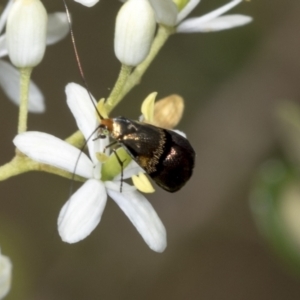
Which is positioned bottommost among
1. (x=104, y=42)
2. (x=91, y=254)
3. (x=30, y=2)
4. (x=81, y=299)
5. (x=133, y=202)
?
(x=81, y=299)

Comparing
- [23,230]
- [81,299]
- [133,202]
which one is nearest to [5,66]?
[133,202]

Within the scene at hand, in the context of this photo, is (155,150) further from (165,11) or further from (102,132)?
(165,11)

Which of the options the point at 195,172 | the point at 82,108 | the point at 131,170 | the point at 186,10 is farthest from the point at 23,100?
the point at 195,172

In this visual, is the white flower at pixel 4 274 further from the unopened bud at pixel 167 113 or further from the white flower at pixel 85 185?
the unopened bud at pixel 167 113

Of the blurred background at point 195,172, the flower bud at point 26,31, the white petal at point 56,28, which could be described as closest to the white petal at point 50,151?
the flower bud at point 26,31

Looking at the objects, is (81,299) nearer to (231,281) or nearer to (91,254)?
(91,254)
